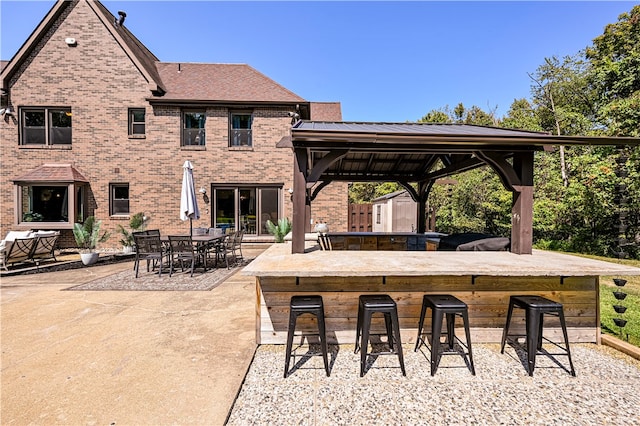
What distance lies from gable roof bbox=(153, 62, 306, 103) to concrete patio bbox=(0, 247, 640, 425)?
10.2 meters

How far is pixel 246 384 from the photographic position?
2.94m

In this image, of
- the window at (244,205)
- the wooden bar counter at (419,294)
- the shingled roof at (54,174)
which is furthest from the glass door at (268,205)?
the wooden bar counter at (419,294)

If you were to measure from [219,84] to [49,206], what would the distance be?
879 cm

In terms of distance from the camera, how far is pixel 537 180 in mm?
13914

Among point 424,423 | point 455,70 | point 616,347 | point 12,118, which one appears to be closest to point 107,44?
point 12,118

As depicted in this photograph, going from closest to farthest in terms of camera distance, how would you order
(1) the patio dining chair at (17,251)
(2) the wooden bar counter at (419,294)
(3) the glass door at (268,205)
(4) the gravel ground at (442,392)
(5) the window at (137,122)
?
(4) the gravel ground at (442,392), (2) the wooden bar counter at (419,294), (1) the patio dining chair at (17,251), (5) the window at (137,122), (3) the glass door at (268,205)

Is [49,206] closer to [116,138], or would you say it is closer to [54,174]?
[54,174]

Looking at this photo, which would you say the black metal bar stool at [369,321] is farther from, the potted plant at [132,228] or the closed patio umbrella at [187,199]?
the potted plant at [132,228]

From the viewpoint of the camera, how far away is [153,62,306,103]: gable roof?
12172 millimetres

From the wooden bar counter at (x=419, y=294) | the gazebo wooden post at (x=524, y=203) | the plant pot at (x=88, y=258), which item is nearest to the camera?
the wooden bar counter at (x=419, y=294)

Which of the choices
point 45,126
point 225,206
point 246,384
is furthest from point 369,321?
point 45,126

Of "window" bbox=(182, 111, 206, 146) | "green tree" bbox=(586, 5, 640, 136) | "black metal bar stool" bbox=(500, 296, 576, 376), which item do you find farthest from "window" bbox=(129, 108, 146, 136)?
"green tree" bbox=(586, 5, 640, 136)

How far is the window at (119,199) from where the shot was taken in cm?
1218

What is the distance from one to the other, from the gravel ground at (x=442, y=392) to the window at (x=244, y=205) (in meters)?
9.25
